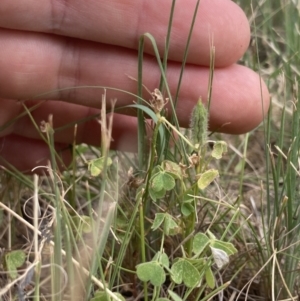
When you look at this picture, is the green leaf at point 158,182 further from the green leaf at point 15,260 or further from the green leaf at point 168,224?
the green leaf at point 15,260

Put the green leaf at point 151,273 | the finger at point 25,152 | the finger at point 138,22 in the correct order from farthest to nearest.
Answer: the finger at point 25,152 → the finger at point 138,22 → the green leaf at point 151,273

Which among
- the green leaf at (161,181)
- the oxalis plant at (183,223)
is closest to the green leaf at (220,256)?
the oxalis plant at (183,223)

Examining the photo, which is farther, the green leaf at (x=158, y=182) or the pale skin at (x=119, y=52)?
the pale skin at (x=119, y=52)

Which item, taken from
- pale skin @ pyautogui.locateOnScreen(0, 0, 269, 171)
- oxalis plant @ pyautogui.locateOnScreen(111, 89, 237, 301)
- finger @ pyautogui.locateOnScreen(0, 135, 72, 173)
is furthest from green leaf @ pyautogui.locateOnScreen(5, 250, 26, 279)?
finger @ pyautogui.locateOnScreen(0, 135, 72, 173)

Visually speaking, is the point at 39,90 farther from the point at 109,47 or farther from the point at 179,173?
the point at 179,173

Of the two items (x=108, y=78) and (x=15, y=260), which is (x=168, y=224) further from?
(x=108, y=78)

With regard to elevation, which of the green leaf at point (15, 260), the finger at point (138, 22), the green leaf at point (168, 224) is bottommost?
the green leaf at point (15, 260)

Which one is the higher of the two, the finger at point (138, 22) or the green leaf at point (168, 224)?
the finger at point (138, 22)

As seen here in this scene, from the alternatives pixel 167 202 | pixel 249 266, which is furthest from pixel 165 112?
pixel 249 266
